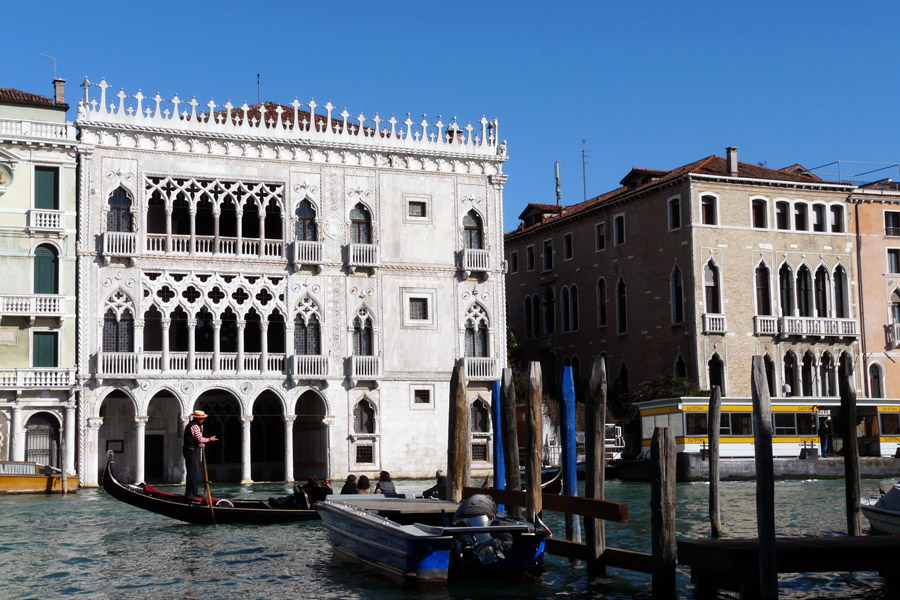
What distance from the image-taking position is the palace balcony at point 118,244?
28.6 m

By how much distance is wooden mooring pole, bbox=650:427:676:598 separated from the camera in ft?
35.7

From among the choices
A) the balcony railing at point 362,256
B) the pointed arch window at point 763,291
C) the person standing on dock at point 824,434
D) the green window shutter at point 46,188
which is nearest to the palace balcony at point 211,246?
the balcony railing at point 362,256

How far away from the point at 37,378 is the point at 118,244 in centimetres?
366

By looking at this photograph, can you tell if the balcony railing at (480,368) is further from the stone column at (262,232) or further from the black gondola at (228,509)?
the black gondola at (228,509)

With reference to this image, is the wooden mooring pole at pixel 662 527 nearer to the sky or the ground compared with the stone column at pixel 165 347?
nearer to the ground

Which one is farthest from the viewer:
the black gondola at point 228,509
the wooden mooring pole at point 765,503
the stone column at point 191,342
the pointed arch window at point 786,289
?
the pointed arch window at point 786,289

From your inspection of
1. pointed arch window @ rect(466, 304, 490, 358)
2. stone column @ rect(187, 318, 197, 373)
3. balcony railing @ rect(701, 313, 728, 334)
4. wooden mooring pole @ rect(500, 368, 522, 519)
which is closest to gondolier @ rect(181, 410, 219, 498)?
wooden mooring pole @ rect(500, 368, 522, 519)

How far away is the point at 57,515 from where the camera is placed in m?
20.9

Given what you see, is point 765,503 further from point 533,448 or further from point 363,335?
point 363,335

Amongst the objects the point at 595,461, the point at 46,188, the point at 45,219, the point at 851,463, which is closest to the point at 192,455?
the point at 595,461

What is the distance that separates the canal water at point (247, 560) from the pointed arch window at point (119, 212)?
27.7 ft

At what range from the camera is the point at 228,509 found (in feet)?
60.1

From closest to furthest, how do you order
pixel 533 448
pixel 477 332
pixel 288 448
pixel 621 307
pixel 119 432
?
pixel 533 448 < pixel 119 432 < pixel 288 448 < pixel 477 332 < pixel 621 307

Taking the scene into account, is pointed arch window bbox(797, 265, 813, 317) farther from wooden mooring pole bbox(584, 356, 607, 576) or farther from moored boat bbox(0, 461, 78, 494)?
wooden mooring pole bbox(584, 356, 607, 576)
